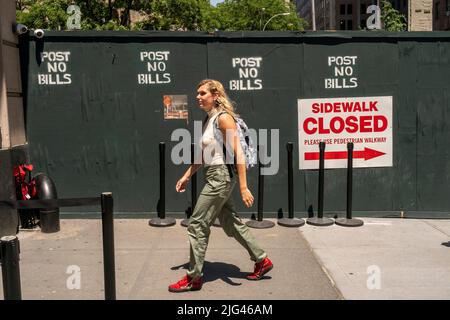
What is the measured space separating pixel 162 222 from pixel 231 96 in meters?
2.00

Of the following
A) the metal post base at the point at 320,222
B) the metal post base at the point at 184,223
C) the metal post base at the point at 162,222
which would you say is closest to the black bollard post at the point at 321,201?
the metal post base at the point at 320,222

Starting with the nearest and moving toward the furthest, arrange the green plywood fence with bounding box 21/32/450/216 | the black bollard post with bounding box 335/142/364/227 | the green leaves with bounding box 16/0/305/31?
the black bollard post with bounding box 335/142/364/227 < the green plywood fence with bounding box 21/32/450/216 < the green leaves with bounding box 16/0/305/31

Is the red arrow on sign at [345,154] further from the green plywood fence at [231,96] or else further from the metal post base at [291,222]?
the metal post base at [291,222]

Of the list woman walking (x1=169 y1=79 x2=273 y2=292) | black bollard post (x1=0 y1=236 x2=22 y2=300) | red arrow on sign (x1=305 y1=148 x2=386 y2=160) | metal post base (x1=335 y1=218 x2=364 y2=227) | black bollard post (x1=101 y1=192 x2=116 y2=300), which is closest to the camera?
black bollard post (x1=0 y1=236 x2=22 y2=300)

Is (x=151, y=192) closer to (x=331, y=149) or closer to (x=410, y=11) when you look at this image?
(x=331, y=149)

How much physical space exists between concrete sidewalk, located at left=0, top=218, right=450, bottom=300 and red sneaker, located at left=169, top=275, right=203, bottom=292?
0.05m

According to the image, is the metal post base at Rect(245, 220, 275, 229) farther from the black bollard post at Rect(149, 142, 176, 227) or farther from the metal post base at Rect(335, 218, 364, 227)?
the black bollard post at Rect(149, 142, 176, 227)

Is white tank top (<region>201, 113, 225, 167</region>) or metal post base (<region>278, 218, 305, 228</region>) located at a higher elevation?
white tank top (<region>201, 113, 225, 167</region>)

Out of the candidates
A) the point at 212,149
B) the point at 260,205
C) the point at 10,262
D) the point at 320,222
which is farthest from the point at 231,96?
the point at 10,262

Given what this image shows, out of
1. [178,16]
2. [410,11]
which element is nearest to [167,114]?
[178,16]

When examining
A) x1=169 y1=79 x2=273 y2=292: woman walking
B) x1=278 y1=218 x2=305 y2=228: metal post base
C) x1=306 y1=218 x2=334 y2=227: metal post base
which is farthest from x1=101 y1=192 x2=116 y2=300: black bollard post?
x1=306 y1=218 x2=334 y2=227: metal post base

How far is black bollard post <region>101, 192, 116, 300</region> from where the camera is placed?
12.1ft

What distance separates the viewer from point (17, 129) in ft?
23.2

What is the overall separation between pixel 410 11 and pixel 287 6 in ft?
56.8
